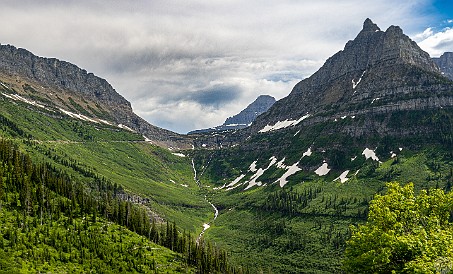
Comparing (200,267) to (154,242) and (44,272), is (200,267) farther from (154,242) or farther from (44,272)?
(44,272)

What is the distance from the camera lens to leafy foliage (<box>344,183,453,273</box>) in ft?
73.9

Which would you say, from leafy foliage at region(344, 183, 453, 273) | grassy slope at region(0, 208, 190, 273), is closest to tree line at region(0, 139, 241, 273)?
grassy slope at region(0, 208, 190, 273)

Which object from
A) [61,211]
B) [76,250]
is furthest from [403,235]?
[61,211]

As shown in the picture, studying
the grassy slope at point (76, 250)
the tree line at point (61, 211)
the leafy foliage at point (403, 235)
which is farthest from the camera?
the tree line at point (61, 211)

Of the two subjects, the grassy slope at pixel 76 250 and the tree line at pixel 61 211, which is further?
the tree line at pixel 61 211

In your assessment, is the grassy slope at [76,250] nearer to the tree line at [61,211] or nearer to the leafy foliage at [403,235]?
the tree line at [61,211]

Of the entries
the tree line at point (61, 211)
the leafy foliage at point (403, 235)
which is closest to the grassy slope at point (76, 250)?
the tree line at point (61, 211)

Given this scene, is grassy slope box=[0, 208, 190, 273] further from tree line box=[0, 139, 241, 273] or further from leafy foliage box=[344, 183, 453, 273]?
leafy foliage box=[344, 183, 453, 273]

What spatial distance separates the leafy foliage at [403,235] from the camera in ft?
73.9

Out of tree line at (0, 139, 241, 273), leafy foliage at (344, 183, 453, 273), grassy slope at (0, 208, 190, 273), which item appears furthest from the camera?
tree line at (0, 139, 241, 273)

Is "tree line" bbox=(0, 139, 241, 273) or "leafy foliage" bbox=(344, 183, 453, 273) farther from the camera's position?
"tree line" bbox=(0, 139, 241, 273)

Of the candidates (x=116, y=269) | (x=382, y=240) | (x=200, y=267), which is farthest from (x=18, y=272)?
(x=382, y=240)

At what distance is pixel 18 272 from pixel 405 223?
8227 centimetres

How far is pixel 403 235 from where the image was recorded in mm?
24625
